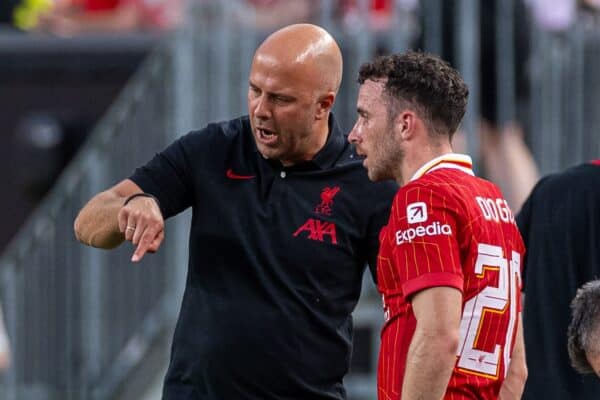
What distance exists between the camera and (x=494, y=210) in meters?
4.89

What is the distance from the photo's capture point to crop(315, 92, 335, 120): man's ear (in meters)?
5.45

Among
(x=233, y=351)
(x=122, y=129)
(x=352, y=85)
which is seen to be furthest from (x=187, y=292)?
(x=122, y=129)

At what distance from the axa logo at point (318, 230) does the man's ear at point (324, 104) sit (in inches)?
15.5

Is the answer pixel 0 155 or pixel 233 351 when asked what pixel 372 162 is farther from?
pixel 0 155

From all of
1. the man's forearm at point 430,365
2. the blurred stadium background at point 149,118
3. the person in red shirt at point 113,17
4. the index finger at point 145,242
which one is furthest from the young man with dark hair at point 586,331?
the person in red shirt at point 113,17

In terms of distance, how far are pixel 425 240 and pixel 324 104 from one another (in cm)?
97

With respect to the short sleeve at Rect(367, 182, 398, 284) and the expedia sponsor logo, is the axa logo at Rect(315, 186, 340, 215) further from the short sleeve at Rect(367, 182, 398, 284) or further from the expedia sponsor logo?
the expedia sponsor logo

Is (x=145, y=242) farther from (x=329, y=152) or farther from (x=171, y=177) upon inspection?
(x=329, y=152)

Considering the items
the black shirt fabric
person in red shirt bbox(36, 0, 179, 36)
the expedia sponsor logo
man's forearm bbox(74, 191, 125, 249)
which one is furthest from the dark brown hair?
person in red shirt bbox(36, 0, 179, 36)

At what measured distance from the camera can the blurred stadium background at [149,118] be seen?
8.69m

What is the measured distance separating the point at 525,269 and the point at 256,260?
116cm

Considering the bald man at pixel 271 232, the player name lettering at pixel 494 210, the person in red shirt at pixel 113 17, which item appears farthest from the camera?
the person in red shirt at pixel 113 17

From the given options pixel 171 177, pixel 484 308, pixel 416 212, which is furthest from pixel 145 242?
pixel 484 308

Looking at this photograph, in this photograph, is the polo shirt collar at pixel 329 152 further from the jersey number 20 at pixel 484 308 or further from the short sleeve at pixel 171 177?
the jersey number 20 at pixel 484 308
